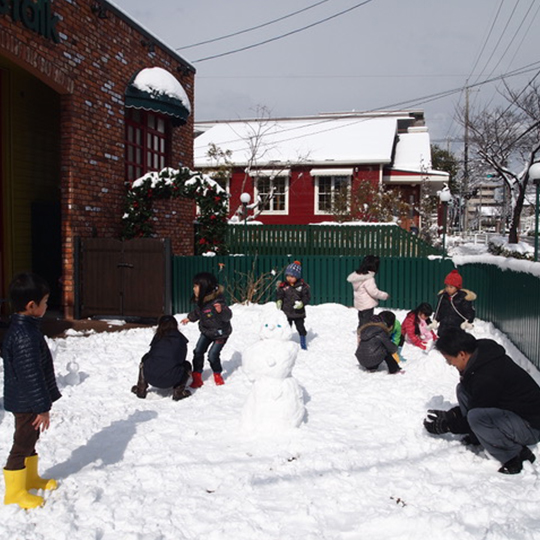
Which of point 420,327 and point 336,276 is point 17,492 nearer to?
point 420,327

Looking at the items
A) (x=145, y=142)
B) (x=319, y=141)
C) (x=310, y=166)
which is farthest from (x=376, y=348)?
(x=319, y=141)

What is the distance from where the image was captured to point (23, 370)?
10.6ft

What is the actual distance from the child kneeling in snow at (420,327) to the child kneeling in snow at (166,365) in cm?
398

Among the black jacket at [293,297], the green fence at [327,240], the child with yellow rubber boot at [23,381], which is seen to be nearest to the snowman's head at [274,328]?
the child with yellow rubber boot at [23,381]

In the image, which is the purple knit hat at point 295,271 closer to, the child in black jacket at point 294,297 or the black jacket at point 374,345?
the child in black jacket at point 294,297

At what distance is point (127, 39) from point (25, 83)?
7.13 ft

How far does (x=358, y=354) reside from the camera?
680 centimetres

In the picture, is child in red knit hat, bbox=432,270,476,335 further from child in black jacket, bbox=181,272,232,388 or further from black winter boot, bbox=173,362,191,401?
black winter boot, bbox=173,362,191,401

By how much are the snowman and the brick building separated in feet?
19.7

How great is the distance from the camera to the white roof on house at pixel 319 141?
2428cm

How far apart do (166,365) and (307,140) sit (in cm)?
2249

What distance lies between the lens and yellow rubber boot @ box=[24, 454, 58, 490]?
3.38m

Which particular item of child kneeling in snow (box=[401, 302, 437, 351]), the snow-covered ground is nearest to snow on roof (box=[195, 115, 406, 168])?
child kneeling in snow (box=[401, 302, 437, 351])

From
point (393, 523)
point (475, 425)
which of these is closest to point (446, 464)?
point (475, 425)
